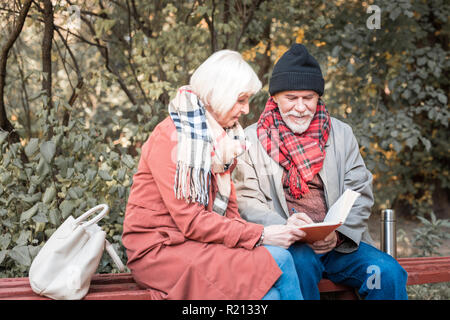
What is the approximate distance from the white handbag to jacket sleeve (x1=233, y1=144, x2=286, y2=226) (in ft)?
2.98

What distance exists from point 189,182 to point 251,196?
770 mm

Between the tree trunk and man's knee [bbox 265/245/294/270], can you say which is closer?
man's knee [bbox 265/245/294/270]

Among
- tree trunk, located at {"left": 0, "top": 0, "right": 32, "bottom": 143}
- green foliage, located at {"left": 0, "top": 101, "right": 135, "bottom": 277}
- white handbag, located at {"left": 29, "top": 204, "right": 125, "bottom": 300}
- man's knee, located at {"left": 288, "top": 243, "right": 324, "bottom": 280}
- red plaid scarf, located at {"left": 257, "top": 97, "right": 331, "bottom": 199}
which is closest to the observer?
white handbag, located at {"left": 29, "top": 204, "right": 125, "bottom": 300}

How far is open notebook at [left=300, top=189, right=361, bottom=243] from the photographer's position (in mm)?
2316

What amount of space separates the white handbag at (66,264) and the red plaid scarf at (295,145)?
1203mm

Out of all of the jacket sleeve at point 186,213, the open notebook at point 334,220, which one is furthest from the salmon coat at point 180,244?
the open notebook at point 334,220

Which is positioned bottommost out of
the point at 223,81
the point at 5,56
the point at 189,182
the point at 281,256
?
the point at 281,256

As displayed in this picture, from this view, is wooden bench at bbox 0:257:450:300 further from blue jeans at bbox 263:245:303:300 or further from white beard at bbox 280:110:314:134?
white beard at bbox 280:110:314:134

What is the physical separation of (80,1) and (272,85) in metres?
2.99

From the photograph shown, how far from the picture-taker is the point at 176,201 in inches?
87.9

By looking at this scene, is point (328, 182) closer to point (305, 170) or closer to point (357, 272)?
point (305, 170)

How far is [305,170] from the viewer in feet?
9.55

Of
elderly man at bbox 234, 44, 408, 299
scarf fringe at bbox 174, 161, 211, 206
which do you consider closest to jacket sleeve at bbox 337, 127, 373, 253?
elderly man at bbox 234, 44, 408, 299

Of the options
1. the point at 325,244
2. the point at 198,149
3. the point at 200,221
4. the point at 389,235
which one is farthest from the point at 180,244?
the point at 389,235
